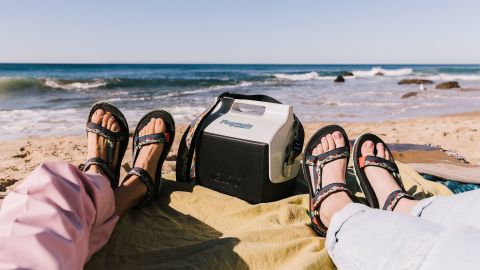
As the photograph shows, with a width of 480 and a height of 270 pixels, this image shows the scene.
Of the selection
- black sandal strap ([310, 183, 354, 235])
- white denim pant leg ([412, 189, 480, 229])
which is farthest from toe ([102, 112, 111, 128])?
white denim pant leg ([412, 189, 480, 229])

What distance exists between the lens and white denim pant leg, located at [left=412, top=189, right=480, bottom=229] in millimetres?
1083

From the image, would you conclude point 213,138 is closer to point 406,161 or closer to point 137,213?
point 137,213

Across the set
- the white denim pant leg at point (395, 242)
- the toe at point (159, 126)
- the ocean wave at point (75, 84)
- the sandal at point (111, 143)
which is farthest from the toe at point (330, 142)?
the ocean wave at point (75, 84)

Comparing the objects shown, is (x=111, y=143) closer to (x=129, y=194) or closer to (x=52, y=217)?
(x=129, y=194)

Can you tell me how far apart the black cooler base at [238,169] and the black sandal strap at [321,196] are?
0.91 ft

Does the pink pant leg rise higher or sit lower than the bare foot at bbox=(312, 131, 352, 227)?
higher

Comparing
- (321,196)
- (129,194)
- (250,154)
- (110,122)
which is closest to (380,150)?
(321,196)

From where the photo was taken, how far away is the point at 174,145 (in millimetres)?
3744

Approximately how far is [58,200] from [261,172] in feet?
3.33

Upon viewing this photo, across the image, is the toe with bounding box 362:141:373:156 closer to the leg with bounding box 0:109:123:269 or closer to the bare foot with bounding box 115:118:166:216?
the bare foot with bounding box 115:118:166:216

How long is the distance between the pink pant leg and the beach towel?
32 cm

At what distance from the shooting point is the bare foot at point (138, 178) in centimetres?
166

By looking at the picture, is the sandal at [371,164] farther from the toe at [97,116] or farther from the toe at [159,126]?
the toe at [97,116]

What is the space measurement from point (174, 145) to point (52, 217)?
2.88 m
